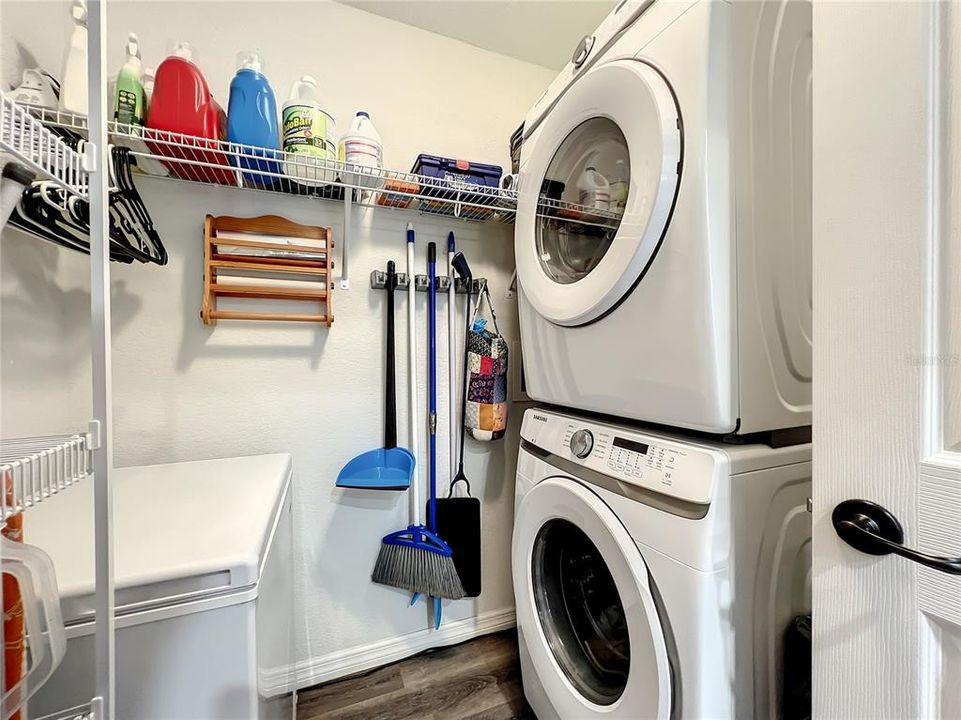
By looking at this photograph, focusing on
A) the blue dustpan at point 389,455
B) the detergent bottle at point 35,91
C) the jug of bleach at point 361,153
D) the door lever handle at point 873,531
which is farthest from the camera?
the blue dustpan at point 389,455

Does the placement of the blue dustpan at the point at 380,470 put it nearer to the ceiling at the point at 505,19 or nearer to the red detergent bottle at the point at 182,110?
the red detergent bottle at the point at 182,110

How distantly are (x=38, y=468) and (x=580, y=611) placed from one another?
1133 mm

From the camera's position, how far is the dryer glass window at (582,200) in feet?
3.01

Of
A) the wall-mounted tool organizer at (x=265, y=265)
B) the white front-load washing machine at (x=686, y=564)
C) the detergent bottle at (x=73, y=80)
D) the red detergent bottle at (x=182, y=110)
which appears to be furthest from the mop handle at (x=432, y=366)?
the detergent bottle at (x=73, y=80)

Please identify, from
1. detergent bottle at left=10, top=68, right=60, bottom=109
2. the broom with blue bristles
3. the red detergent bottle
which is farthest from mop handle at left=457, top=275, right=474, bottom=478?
detergent bottle at left=10, top=68, right=60, bottom=109

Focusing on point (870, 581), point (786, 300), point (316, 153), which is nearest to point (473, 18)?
point (316, 153)

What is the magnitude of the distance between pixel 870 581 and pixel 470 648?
1.38 meters

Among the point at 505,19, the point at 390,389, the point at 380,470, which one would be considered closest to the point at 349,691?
the point at 380,470

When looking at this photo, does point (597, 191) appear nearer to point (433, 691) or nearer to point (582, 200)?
point (582, 200)

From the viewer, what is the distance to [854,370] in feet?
1.72

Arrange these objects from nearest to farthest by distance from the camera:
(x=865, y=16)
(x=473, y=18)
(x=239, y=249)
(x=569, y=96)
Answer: (x=865, y=16) < (x=569, y=96) < (x=239, y=249) < (x=473, y=18)

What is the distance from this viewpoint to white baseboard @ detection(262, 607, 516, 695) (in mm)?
1303

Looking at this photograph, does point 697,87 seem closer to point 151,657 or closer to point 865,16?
point 865,16

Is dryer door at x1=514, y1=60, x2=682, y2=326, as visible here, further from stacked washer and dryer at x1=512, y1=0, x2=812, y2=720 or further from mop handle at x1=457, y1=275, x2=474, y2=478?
mop handle at x1=457, y1=275, x2=474, y2=478
